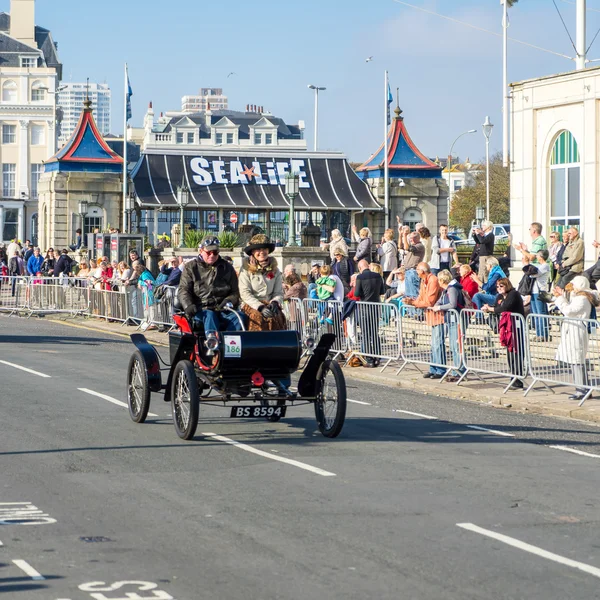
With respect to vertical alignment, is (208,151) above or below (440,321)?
above

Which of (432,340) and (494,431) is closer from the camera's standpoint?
(494,431)

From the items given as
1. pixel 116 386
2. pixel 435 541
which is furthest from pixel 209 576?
pixel 116 386

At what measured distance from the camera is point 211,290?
11.9 meters

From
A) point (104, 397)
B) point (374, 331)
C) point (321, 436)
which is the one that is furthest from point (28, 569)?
point (374, 331)

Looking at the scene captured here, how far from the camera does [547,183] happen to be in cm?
2466

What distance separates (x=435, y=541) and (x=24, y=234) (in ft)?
300

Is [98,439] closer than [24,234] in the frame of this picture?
Yes

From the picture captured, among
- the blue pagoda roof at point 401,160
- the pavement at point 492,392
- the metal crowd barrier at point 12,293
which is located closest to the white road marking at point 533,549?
the pavement at point 492,392

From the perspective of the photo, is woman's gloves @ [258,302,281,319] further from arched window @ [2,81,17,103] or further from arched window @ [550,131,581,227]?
arched window @ [2,81,17,103]

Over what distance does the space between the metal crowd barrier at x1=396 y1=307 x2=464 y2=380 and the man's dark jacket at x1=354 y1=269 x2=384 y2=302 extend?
1159mm

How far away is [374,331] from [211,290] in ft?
24.2

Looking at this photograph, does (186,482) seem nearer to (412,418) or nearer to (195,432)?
(195,432)

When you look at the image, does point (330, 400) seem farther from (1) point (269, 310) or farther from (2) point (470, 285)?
(2) point (470, 285)

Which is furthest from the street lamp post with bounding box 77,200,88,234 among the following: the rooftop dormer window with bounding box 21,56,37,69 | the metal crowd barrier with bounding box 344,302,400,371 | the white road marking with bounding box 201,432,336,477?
the white road marking with bounding box 201,432,336,477
